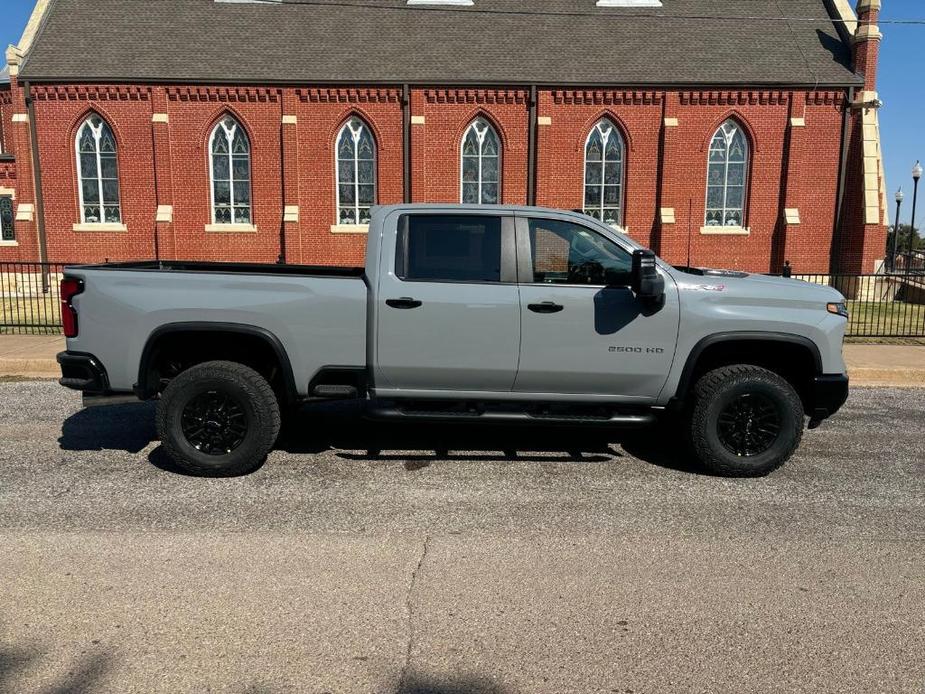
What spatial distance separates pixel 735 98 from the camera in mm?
22359

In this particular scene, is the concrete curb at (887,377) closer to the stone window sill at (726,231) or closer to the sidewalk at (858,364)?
the sidewalk at (858,364)

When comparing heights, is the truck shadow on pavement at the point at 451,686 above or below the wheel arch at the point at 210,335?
below

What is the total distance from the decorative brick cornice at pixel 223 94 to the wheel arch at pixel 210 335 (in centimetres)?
1925

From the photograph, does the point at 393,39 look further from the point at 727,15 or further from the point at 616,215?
the point at 727,15

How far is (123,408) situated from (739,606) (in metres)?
6.80

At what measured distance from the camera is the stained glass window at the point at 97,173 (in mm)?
22594

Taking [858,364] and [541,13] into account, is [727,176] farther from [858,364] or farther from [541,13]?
[858,364]

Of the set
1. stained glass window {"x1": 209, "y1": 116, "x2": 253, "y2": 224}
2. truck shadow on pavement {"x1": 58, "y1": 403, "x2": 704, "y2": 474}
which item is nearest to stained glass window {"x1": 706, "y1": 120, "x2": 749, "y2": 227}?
stained glass window {"x1": 209, "y1": 116, "x2": 253, "y2": 224}

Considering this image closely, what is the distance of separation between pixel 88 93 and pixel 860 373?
77.0ft

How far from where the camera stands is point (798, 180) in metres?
22.8

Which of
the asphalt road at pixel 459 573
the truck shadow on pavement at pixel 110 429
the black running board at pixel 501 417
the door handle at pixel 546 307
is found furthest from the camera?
the truck shadow on pavement at pixel 110 429

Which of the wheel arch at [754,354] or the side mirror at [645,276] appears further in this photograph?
the wheel arch at [754,354]

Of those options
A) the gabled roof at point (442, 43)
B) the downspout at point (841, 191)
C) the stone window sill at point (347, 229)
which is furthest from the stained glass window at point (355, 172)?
the downspout at point (841, 191)

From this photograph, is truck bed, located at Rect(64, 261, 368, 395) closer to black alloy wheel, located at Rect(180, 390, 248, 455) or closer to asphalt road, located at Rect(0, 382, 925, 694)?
black alloy wheel, located at Rect(180, 390, 248, 455)
